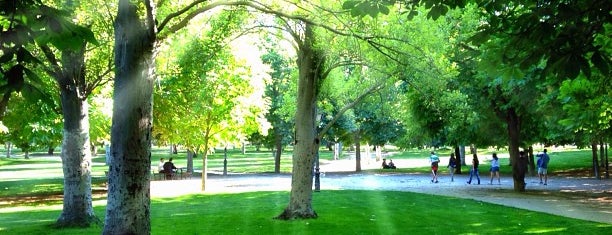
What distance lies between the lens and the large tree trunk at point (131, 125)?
7082 millimetres

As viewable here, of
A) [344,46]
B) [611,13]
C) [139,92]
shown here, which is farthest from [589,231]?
[139,92]

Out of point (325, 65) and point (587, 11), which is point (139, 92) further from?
point (325, 65)

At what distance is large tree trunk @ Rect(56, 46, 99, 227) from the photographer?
13.7 m

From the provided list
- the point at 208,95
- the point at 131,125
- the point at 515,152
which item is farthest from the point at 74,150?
the point at 515,152

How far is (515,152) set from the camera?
24297 mm

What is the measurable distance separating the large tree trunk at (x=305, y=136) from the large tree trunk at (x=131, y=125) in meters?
7.48

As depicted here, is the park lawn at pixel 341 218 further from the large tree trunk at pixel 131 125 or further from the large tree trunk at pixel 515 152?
the large tree trunk at pixel 131 125

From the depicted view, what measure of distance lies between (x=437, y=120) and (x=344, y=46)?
15.2 m

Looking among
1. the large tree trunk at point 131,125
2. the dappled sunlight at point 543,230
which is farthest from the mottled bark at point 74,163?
the dappled sunlight at point 543,230

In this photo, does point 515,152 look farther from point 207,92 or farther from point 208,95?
point 207,92

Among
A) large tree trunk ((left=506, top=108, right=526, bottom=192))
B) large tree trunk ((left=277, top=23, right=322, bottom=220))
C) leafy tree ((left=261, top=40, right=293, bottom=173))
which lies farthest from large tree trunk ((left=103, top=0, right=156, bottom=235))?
leafy tree ((left=261, top=40, right=293, bottom=173))

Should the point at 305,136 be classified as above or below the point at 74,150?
above

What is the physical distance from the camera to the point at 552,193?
23.1 m

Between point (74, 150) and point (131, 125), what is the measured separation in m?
7.59
